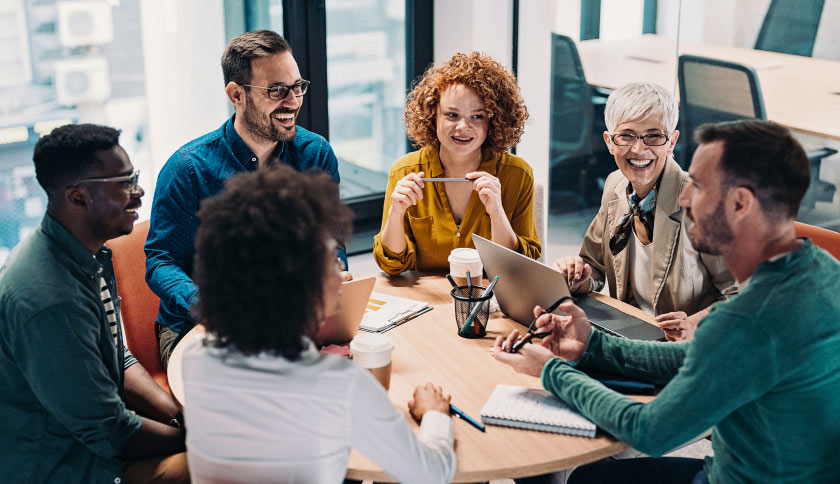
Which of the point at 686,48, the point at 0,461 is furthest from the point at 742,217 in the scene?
the point at 686,48

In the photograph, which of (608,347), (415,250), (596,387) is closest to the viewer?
(596,387)

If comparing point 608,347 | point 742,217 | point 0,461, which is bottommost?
point 0,461

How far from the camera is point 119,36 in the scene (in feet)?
11.2

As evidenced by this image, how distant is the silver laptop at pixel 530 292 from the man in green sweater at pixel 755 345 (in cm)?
36

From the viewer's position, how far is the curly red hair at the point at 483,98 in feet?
8.86

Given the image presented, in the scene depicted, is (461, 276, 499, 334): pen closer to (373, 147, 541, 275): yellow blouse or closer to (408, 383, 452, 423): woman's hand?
(408, 383, 452, 423): woman's hand

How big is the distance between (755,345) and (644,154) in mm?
1063

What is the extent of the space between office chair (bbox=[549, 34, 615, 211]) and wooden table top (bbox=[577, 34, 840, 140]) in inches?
9.3

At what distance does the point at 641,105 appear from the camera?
2402 millimetres

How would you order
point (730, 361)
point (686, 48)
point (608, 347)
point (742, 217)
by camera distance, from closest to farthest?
point (730, 361) → point (742, 217) → point (608, 347) → point (686, 48)

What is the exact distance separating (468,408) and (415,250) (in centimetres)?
96

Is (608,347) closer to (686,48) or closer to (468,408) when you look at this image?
(468,408)

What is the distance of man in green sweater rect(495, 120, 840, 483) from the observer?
4.66 ft

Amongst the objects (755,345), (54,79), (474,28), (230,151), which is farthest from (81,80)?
(755,345)
